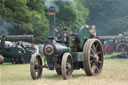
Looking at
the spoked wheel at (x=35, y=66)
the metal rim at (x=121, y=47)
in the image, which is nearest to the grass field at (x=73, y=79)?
the spoked wheel at (x=35, y=66)

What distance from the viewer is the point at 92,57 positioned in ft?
28.3

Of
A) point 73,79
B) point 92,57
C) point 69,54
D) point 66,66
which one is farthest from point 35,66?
point 92,57

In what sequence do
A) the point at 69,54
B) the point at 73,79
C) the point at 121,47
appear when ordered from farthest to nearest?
the point at 121,47
the point at 69,54
the point at 73,79

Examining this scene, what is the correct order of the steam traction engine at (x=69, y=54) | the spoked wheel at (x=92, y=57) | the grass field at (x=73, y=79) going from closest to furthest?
the grass field at (x=73, y=79), the steam traction engine at (x=69, y=54), the spoked wheel at (x=92, y=57)

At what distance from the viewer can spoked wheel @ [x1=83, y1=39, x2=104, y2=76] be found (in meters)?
8.14

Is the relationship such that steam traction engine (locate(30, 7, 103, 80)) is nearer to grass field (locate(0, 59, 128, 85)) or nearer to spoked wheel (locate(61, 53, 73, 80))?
spoked wheel (locate(61, 53, 73, 80))

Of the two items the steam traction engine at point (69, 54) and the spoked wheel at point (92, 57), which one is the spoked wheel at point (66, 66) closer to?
the steam traction engine at point (69, 54)

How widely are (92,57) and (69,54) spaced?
1.23 metres

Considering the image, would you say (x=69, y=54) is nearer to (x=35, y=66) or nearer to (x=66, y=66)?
(x=66, y=66)

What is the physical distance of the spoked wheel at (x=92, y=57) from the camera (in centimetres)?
814

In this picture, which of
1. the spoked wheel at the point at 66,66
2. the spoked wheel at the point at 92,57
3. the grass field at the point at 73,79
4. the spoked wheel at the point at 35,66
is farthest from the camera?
the spoked wheel at the point at 92,57

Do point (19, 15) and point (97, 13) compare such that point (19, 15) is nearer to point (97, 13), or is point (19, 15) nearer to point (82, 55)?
point (82, 55)

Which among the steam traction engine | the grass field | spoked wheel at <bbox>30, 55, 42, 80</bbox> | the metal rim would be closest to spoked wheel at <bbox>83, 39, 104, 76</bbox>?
the steam traction engine

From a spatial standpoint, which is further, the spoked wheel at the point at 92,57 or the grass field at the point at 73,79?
the spoked wheel at the point at 92,57
